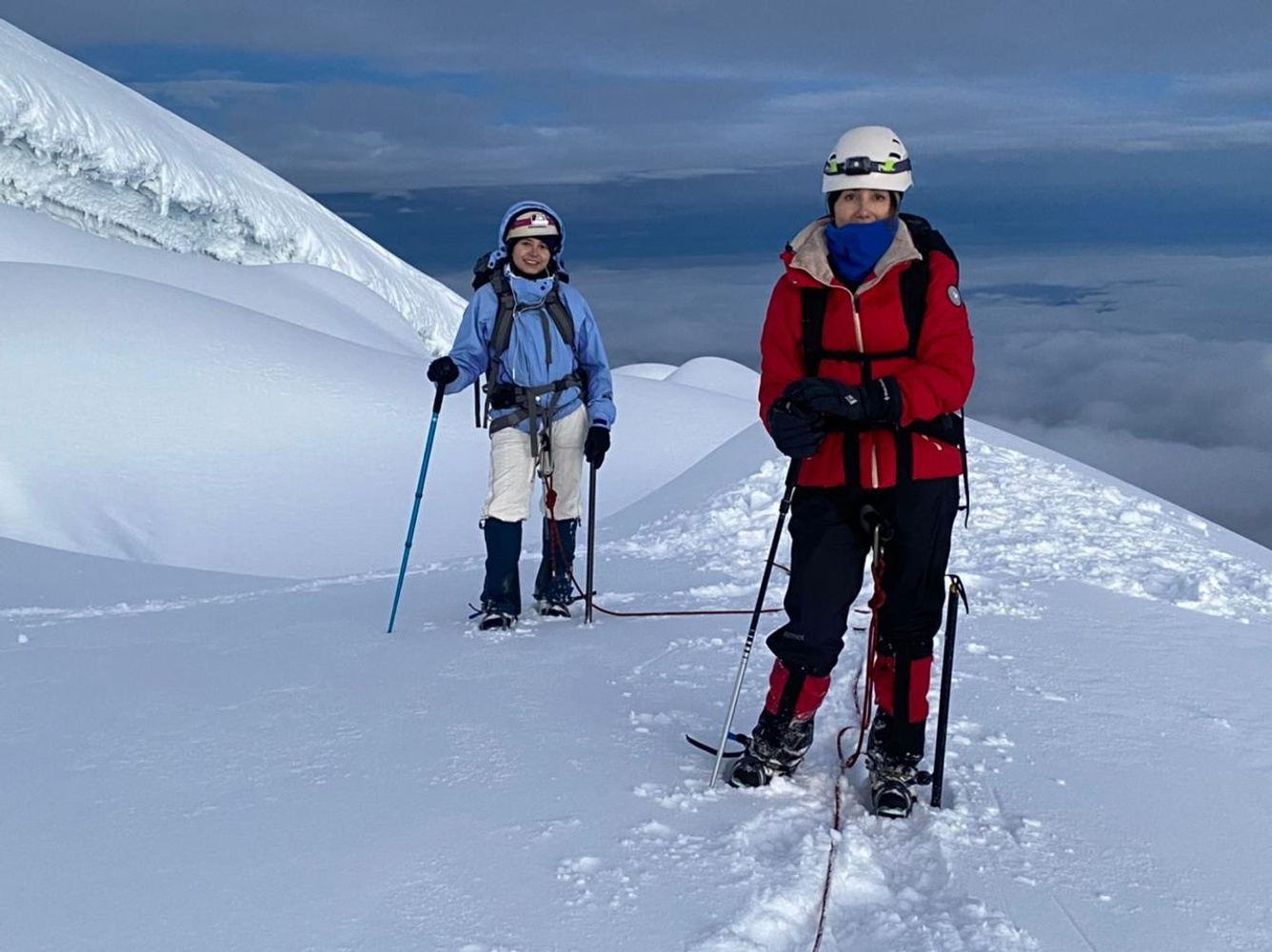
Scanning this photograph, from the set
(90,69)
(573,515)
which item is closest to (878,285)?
(573,515)

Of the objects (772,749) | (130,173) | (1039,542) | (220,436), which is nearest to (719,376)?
(220,436)

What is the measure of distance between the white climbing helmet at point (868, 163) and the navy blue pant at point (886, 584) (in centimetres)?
93

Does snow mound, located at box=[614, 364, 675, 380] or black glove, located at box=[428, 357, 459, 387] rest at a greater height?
black glove, located at box=[428, 357, 459, 387]

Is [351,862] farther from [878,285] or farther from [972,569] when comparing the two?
[972,569]

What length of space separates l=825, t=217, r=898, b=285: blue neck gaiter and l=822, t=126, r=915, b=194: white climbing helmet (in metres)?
0.12

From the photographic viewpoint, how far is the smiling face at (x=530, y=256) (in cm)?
623

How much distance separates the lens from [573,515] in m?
6.73

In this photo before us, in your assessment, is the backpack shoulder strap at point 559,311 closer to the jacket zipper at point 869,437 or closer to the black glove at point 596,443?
the black glove at point 596,443

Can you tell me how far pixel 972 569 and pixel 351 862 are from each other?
195 inches

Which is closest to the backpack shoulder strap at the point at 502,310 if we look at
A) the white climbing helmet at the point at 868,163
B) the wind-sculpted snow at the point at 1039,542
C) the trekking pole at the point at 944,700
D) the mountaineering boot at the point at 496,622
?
the mountaineering boot at the point at 496,622

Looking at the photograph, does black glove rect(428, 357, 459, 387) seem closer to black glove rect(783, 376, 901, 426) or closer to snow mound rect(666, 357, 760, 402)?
black glove rect(783, 376, 901, 426)

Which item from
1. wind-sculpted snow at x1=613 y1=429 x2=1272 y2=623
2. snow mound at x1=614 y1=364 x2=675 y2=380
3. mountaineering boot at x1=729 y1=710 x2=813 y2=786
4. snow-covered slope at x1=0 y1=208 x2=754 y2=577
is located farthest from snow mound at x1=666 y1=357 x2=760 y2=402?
mountaineering boot at x1=729 y1=710 x2=813 y2=786

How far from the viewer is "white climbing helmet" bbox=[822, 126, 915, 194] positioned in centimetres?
377

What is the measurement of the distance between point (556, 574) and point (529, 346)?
51.2 inches
